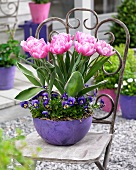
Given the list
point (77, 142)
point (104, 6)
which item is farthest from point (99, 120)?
point (104, 6)

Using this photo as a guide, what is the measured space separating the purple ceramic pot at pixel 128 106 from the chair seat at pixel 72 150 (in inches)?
77.0

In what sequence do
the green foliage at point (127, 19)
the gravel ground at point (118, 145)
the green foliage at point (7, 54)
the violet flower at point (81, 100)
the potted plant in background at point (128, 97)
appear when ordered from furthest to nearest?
the green foliage at point (127, 19) < the green foliage at point (7, 54) < the potted plant in background at point (128, 97) < the gravel ground at point (118, 145) < the violet flower at point (81, 100)

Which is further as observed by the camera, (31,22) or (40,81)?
(31,22)

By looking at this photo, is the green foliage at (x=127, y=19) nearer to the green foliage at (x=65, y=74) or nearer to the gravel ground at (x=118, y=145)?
the gravel ground at (x=118, y=145)

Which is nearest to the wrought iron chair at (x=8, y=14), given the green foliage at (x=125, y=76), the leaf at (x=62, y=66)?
the green foliage at (x=125, y=76)

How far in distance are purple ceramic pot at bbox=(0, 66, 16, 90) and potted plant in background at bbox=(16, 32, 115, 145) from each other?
7.62 feet

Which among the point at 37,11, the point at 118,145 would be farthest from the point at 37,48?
the point at 37,11

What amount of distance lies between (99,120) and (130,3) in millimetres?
3693

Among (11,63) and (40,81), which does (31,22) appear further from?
(40,81)

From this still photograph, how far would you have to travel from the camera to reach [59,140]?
2.29 m

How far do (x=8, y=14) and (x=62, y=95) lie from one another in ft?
12.3

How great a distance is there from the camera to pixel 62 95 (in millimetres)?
2305

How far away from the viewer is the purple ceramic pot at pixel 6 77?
4.68m

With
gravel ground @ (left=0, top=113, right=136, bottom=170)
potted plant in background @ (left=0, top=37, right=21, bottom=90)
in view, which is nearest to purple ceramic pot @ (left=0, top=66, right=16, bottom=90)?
potted plant in background @ (left=0, top=37, right=21, bottom=90)
